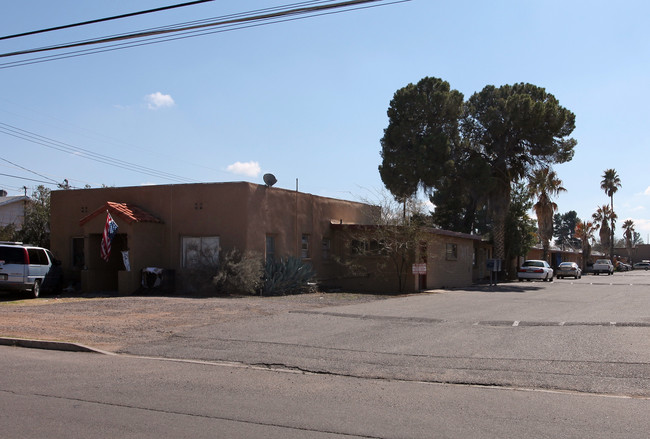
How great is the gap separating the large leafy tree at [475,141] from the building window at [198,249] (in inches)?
635

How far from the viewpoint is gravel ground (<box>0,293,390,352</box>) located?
12156mm

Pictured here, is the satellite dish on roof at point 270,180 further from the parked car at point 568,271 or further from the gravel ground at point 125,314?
the parked car at point 568,271

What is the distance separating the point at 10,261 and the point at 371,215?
54.0 ft

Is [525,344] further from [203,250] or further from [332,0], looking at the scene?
[203,250]

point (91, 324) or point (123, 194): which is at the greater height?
point (123, 194)

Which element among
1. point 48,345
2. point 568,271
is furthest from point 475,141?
point 48,345

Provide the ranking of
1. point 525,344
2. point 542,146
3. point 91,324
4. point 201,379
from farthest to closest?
point 542,146 < point 91,324 < point 525,344 < point 201,379

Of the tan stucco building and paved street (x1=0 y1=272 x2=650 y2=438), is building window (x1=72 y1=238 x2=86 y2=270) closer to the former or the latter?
the tan stucco building

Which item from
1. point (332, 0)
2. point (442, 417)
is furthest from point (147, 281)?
point (442, 417)

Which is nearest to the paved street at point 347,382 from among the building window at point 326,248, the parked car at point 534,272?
the building window at point 326,248

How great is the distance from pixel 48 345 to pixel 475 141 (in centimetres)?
3114

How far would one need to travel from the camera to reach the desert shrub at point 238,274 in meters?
20.9

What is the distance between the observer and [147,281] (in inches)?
867

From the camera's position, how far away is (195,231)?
74.8 feet
